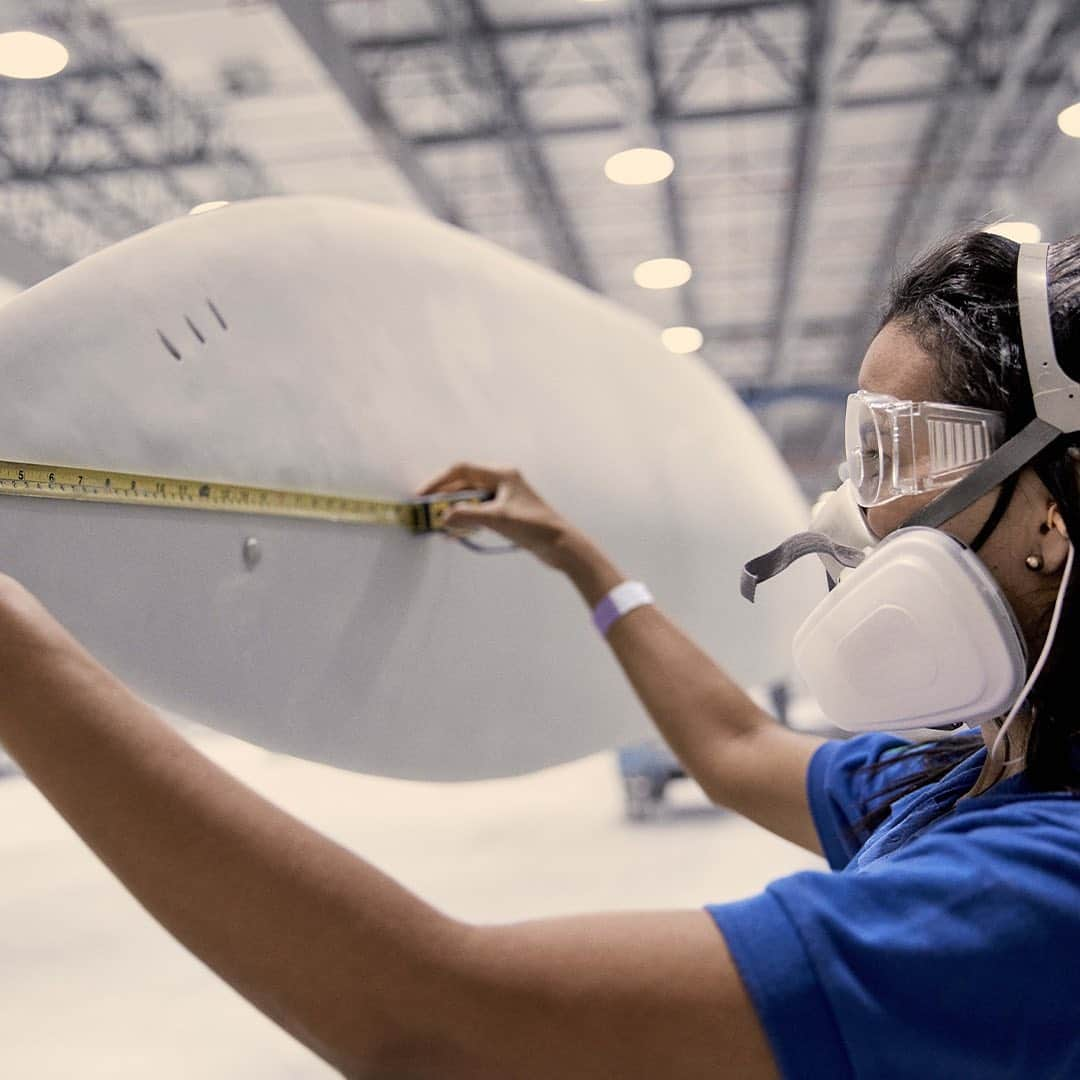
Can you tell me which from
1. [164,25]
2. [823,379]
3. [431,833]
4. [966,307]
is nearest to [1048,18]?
[164,25]

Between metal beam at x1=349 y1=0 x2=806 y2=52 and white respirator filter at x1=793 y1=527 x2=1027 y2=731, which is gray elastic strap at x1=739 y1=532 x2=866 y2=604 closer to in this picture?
white respirator filter at x1=793 y1=527 x2=1027 y2=731

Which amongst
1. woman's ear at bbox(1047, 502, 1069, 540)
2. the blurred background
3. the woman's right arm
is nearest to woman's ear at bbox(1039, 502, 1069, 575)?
woman's ear at bbox(1047, 502, 1069, 540)

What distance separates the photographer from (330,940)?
457 mm

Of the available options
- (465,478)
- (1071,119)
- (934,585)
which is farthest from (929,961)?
(1071,119)

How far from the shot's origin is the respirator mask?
63cm

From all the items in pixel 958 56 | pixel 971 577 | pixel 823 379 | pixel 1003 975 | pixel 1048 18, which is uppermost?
pixel 823 379

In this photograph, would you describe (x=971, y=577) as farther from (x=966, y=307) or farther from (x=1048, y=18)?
(x=1048, y=18)

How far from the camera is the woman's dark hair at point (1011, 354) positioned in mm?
624

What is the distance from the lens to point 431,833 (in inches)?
144

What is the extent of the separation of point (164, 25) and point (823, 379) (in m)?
9.45

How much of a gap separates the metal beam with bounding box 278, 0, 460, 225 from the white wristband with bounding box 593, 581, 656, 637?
428 centimetres

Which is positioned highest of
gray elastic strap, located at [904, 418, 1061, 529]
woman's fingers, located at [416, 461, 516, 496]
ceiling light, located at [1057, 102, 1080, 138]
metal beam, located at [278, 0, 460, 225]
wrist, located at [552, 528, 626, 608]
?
metal beam, located at [278, 0, 460, 225]

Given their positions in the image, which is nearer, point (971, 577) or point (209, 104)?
point (971, 577)

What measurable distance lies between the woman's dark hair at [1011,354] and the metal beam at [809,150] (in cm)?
502
